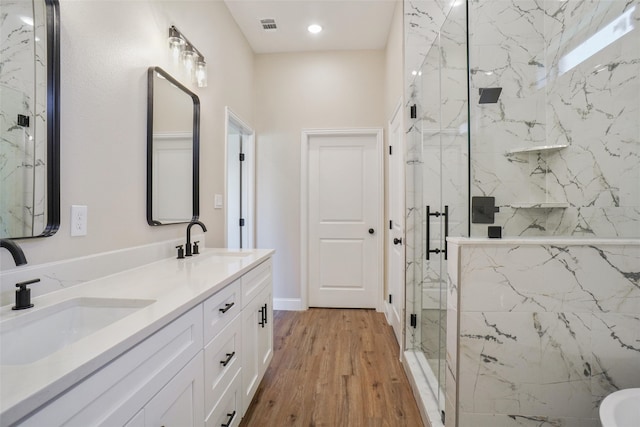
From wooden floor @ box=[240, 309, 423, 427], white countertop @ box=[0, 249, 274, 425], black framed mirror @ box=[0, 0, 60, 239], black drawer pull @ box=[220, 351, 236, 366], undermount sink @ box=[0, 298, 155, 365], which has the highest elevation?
black framed mirror @ box=[0, 0, 60, 239]

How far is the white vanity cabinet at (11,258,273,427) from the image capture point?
2.04 feet

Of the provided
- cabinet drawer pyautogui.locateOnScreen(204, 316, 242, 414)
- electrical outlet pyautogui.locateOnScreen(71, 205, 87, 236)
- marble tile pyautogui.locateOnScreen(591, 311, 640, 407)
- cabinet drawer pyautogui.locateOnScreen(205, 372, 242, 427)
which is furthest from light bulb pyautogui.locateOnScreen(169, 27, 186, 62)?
marble tile pyautogui.locateOnScreen(591, 311, 640, 407)

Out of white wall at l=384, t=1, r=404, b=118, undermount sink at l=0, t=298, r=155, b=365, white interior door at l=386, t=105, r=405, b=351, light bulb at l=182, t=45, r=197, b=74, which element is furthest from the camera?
white interior door at l=386, t=105, r=405, b=351

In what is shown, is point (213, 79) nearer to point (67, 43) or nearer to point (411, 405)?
point (67, 43)

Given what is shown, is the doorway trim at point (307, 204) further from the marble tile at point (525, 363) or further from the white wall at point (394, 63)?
the marble tile at point (525, 363)

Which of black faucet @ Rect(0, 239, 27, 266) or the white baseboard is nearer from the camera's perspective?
black faucet @ Rect(0, 239, 27, 266)

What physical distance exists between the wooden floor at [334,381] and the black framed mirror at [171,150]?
4.21 ft

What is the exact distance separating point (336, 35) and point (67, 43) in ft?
8.53

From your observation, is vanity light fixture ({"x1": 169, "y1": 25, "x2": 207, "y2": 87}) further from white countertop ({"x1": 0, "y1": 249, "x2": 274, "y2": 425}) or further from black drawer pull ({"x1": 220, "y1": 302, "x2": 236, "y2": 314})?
black drawer pull ({"x1": 220, "y1": 302, "x2": 236, "y2": 314})

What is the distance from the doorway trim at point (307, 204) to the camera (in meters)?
3.34

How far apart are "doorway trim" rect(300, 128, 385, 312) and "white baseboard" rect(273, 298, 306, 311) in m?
0.04

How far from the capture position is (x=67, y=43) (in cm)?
113

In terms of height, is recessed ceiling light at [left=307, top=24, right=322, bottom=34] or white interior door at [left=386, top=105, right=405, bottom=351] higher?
recessed ceiling light at [left=307, top=24, right=322, bottom=34]

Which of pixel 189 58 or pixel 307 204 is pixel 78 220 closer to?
pixel 189 58
